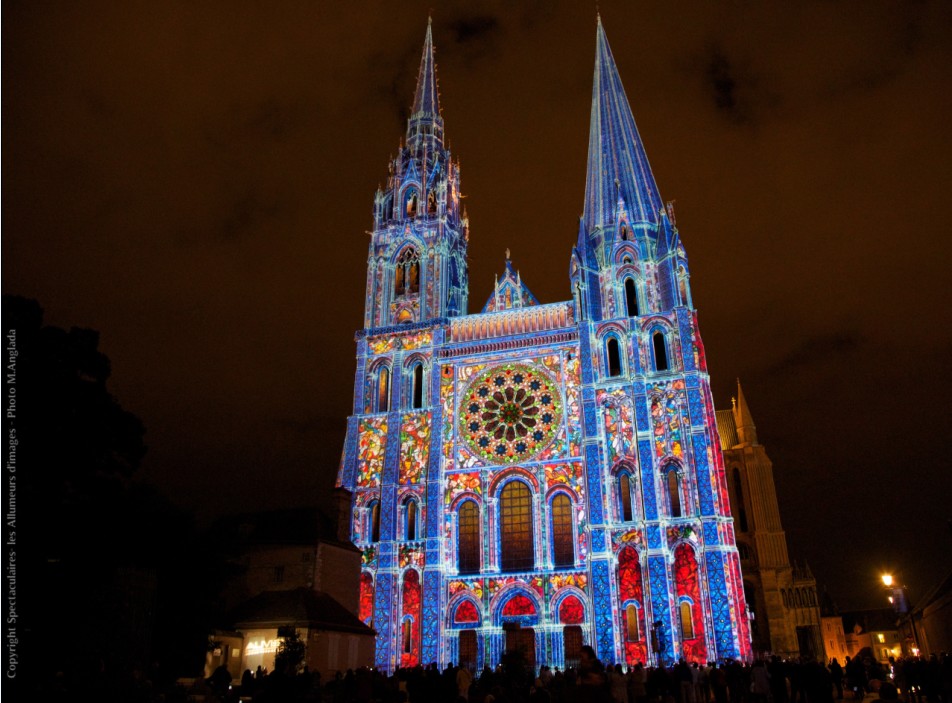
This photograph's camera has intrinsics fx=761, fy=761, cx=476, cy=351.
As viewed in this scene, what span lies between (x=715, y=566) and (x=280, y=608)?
668 inches

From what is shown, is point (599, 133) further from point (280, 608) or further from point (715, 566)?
point (280, 608)

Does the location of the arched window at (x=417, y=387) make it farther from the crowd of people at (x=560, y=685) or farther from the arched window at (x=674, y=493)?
the crowd of people at (x=560, y=685)

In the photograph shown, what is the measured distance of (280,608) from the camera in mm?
26609

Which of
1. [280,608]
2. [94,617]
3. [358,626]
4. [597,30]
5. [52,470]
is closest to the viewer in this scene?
[94,617]

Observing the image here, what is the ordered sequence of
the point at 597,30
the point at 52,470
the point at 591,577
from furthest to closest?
the point at 597,30 → the point at 591,577 → the point at 52,470

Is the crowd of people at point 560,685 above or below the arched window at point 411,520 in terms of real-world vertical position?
below

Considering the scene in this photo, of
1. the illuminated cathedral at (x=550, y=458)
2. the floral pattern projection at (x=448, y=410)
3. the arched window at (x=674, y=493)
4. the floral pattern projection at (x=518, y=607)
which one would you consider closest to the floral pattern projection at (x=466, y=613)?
the illuminated cathedral at (x=550, y=458)

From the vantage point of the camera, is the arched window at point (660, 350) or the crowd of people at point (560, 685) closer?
the crowd of people at point (560, 685)

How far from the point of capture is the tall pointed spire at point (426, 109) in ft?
158

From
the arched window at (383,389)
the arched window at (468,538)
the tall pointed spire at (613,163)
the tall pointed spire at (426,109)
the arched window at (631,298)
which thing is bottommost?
the arched window at (468,538)

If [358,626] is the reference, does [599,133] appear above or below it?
above

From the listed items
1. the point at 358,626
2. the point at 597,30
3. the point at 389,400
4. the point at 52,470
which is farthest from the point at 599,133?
the point at 52,470

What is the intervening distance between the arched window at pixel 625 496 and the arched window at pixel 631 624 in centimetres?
363

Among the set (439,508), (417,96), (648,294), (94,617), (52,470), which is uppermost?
(417,96)
